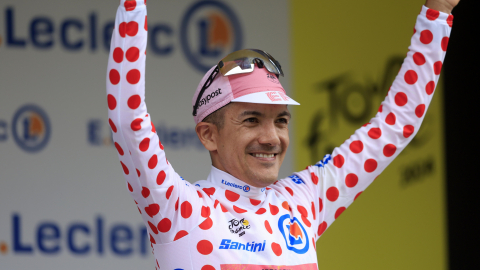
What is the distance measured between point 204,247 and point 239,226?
126 millimetres

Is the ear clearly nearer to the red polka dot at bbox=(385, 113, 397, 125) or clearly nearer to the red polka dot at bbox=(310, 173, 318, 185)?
the red polka dot at bbox=(310, 173, 318, 185)

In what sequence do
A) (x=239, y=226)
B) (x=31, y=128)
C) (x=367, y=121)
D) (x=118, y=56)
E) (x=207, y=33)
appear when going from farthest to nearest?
1. (x=367, y=121)
2. (x=207, y=33)
3. (x=31, y=128)
4. (x=239, y=226)
5. (x=118, y=56)

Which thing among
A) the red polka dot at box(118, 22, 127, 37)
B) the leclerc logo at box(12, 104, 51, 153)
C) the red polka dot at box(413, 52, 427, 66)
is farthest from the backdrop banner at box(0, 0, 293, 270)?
the red polka dot at box(118, 22, 127, 37)

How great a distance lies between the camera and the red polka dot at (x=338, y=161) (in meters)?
2.02

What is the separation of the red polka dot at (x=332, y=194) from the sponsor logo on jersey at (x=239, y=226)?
0.40 meters

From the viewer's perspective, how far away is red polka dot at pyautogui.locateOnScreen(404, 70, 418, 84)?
6.59 feet

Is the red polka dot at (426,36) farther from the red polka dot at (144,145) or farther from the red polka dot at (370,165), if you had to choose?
the red polka dot at (144,145)

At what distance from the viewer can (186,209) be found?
5.34 ft

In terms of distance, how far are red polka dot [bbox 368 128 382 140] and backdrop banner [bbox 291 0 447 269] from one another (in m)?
1.55

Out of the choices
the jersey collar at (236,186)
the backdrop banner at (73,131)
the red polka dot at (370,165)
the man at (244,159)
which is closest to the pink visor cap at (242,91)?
the man at (244,159)

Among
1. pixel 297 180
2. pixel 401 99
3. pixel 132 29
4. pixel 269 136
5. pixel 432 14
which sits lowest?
pixel 297 180

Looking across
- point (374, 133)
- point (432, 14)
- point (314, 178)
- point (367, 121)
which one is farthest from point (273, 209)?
point (367, 121)

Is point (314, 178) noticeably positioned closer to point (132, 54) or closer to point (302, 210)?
point (302, 210)

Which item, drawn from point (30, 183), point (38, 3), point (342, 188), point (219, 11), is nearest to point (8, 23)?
point (38, 3)
